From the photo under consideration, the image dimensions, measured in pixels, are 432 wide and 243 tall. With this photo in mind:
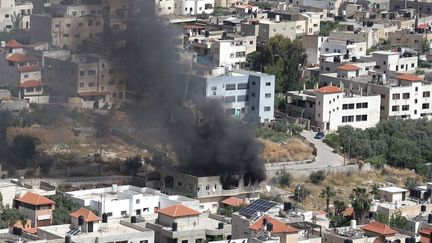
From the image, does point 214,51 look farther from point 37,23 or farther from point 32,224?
point 32,224

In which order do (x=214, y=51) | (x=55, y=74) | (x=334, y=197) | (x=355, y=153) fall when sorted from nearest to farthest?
(x=334, y=197)
(x=355, y=153)
(x=55, y=74)
(x=214, y=51)

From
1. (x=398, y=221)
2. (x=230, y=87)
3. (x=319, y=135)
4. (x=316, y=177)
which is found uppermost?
(x=230, y=87)

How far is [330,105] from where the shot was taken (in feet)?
148

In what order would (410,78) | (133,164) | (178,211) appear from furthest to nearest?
1. (410,78)
2. (133,164)
3. (178,211)

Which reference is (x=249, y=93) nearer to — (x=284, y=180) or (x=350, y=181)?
(x=350, y=181)

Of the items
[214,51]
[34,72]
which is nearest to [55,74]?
[34,72]

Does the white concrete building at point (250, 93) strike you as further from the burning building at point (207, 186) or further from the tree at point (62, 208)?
the tree at point (62, 208)

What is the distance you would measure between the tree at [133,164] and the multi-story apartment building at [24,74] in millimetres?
5781

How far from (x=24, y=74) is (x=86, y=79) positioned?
5.59ft

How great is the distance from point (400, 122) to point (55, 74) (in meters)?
7.47

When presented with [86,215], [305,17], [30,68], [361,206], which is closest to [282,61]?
[30,68]

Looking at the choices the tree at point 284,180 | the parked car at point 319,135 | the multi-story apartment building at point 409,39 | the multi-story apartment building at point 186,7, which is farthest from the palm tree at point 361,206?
the multi-story apartment building at point 186,7

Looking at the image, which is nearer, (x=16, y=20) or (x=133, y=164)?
(x=133, y=164)

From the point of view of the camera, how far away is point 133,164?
39.7 metres
